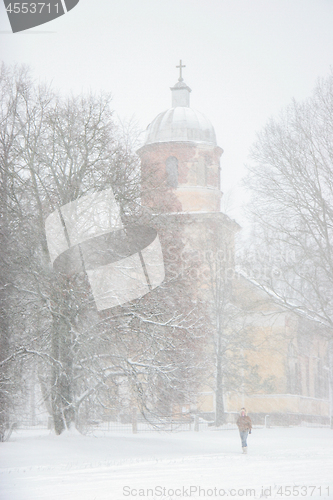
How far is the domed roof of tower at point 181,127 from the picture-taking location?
31969 millimetres

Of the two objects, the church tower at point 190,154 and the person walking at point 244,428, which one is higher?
the church tower at point 190,154

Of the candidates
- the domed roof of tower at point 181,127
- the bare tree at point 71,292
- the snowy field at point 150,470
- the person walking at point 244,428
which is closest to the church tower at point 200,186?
the domed roof of tower at point 181,127

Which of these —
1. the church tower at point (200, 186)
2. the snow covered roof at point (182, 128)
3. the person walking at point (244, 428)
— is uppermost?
the snow covered roof at point (182, 128)

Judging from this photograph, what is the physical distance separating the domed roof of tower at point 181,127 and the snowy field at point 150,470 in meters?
17.6

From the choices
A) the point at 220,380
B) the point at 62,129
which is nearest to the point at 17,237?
the point at 62,129

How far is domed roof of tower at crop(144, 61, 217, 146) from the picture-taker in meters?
32.0

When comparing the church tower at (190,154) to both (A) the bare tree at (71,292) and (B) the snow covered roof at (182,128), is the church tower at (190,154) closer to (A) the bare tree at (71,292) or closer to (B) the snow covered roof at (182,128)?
(B) the snow covered roof at (182,128)

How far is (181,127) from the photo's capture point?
32.1m

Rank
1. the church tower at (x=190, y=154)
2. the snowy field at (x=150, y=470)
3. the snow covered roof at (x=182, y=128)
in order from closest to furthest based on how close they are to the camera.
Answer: the snowy field at (x=150, y=470)
the church tower at (x=190, y=154)
the snow covered roof at (x=182, y=128)

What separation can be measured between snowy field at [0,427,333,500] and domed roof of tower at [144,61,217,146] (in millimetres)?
17639

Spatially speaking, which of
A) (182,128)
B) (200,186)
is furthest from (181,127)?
(200,186)

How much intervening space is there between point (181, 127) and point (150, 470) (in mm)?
23440

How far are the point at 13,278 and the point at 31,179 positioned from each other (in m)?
2.68

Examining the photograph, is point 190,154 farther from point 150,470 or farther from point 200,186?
point 150,470
